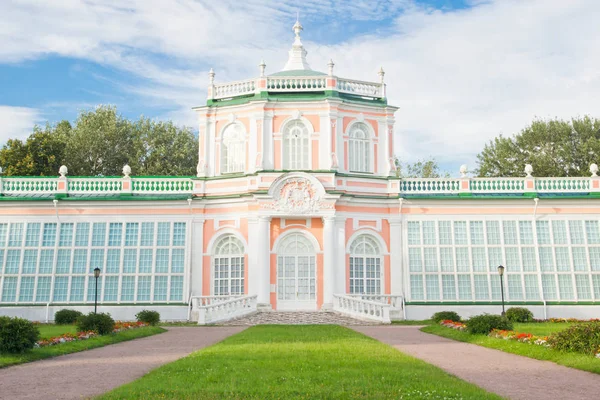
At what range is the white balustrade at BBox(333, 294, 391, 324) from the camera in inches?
1092

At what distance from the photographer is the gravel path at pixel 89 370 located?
10.4 meters

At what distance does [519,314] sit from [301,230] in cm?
1060

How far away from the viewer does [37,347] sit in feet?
53.0

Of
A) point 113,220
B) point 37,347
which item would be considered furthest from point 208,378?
point 113,220

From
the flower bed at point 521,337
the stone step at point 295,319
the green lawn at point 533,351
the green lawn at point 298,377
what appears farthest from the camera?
the stone step at point 295,319

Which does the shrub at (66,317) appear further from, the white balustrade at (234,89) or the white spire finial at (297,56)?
the white spire finial at (297,56)

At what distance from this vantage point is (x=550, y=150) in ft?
159

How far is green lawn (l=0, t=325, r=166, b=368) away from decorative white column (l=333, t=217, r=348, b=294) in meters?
10.4

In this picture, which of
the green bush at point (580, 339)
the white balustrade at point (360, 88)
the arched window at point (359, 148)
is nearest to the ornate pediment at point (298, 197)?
the arched window at point (359, 148)

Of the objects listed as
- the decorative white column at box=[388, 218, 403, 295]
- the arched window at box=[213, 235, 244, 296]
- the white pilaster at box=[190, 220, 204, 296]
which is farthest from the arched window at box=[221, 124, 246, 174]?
the decorative white column at box=[388, 218, 403, 295]

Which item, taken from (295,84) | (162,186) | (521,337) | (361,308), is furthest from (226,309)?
(521,337)

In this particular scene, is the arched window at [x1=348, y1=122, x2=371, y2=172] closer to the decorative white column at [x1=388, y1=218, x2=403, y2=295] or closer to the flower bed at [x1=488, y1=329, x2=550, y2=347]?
the decorative white column at [x1=388, y1=218, x2=403, y2=295]

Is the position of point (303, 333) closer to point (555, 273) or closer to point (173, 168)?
point (555, 273)

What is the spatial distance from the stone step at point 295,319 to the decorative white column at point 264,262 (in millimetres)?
955
